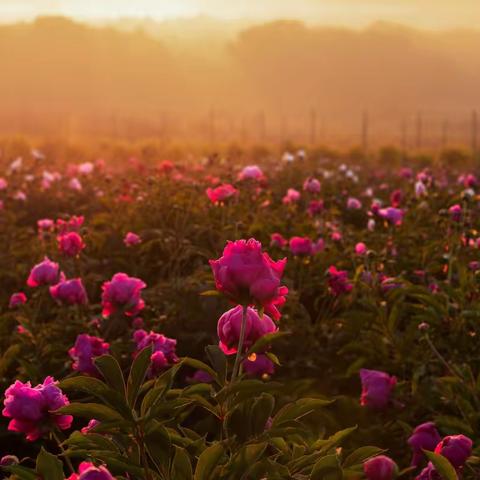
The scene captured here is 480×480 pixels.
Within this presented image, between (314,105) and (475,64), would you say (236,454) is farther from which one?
(475,64)

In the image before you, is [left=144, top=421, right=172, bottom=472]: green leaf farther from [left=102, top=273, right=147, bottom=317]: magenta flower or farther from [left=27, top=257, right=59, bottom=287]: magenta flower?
[left=27, top=257, right=59, bottom=287]: magenta flower

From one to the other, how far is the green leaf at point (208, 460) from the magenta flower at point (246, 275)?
0.94 feet

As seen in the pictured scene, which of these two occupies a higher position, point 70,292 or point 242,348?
point 242,348

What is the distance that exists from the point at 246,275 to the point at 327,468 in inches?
13.8

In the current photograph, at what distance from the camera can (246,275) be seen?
4.77ft

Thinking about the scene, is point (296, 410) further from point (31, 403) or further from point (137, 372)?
point (31, 403)

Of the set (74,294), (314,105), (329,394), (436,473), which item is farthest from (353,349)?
(314,105)

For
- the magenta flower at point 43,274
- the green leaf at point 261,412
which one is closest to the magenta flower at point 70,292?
the magenta flower at point 43,274

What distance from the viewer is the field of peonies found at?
137 cm

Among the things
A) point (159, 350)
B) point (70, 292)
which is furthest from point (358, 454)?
point (70, 292)

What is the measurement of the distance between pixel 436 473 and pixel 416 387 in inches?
45.9

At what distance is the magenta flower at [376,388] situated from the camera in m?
2.51

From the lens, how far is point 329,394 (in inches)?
123

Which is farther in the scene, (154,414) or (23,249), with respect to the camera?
(23,249)
